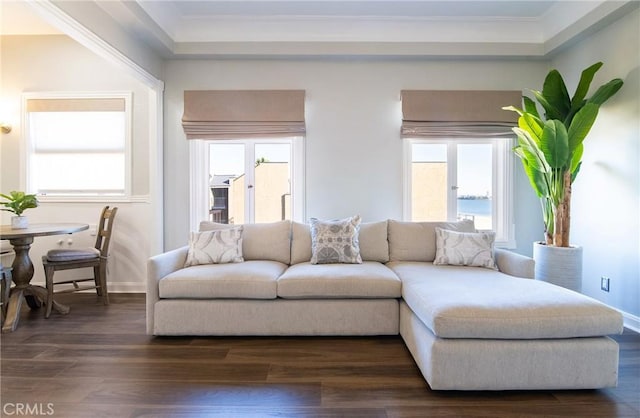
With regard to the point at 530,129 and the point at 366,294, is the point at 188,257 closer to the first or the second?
the point at 366,294

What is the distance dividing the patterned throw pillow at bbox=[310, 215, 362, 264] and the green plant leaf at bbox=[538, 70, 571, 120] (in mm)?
2116

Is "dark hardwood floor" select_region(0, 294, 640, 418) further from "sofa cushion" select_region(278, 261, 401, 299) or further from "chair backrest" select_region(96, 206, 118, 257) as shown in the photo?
"chair backrest" select_region(96, 206, 118, 257)

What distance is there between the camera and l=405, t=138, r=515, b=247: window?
3.61 m

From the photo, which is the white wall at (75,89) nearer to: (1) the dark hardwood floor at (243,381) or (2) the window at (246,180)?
(2) the window at (246,180)

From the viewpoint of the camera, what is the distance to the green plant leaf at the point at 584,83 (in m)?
2.71

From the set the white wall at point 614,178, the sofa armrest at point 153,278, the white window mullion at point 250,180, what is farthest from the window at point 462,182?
the sofa armrest at point 153,278

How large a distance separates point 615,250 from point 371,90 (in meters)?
2.74

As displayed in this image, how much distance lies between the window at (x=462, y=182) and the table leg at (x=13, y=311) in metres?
3.73

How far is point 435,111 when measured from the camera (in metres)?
3.46

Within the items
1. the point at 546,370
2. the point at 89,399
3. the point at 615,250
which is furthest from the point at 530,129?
the point at 89,399

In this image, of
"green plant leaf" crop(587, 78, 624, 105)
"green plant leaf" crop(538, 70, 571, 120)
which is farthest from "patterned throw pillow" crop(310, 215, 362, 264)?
"green plant leaf" crop(587, 78, 624, 105)

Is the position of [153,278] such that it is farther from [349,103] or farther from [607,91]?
[607,91]

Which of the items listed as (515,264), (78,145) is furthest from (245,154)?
(515,264)

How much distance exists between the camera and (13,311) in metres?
2.66
